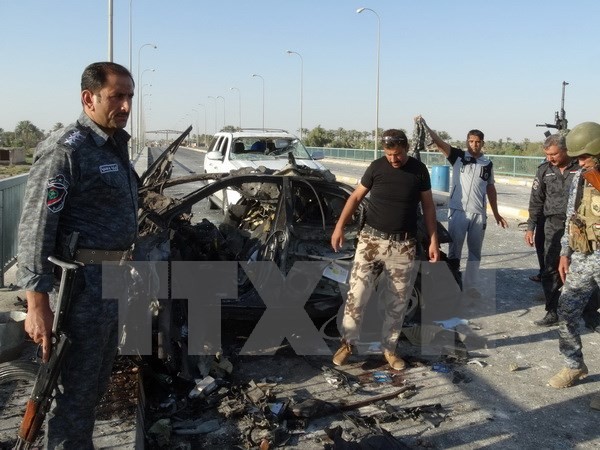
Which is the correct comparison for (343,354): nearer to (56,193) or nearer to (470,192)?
(470,192)

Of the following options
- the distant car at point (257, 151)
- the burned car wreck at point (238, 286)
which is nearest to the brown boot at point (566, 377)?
the burned car wreck at point (238, 286)

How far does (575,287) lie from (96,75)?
350 centimetres

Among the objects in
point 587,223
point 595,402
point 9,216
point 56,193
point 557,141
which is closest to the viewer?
point 56,193

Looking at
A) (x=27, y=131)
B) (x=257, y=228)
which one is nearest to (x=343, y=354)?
(x=257, y=228)

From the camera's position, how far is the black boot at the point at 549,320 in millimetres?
5777

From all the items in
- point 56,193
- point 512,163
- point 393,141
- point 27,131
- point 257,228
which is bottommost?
point 257,228

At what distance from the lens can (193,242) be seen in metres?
5.32

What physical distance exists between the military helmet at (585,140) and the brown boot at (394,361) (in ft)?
6.58

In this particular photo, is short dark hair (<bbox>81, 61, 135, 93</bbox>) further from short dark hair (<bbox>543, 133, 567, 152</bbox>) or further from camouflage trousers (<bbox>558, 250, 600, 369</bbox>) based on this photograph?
short dark hair (<bbox>543, 133, 567, 152</bbox>)

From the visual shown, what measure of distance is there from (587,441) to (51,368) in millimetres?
3071

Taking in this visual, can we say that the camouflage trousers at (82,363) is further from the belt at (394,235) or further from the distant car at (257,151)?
the distant car at (257,151)

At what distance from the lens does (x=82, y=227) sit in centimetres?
248

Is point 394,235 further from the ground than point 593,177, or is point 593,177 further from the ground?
point 593,177

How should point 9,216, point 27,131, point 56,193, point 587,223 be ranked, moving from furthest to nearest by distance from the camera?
point 27,131 → point 9,216 → point 587,223 → point 56,193
